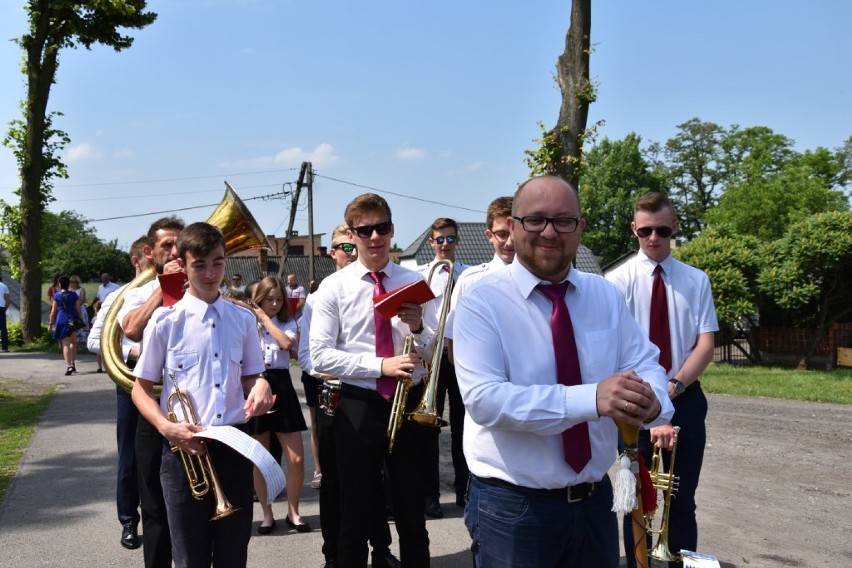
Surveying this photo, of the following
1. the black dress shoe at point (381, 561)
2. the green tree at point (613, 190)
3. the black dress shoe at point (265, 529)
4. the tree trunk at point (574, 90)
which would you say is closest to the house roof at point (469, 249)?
the green tree at point (613, 190)

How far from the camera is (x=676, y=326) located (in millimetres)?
4348

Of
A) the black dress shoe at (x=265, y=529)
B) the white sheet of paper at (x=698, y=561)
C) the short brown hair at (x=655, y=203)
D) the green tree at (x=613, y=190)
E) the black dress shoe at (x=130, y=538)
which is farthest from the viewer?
the green tree at (x=613, y=190)

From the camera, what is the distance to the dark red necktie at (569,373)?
8.45 ft

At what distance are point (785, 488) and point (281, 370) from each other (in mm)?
4640

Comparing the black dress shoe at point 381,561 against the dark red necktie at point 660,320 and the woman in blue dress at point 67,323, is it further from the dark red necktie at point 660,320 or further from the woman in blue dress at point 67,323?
the woman in blue dress at point 67,323

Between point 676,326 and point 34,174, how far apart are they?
22.0 meters

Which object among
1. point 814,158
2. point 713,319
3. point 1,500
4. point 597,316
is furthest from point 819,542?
point 814,158

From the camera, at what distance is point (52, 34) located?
2173 centimetres

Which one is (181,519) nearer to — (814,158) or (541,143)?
(541,143)

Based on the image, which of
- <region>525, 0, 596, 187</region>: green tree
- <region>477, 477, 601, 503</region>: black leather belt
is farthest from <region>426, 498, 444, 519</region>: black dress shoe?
<region>525, 0, 596, 187</region>: green tree

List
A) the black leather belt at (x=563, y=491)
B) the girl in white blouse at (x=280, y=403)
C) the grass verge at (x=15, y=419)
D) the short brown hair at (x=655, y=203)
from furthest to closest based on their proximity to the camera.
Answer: the grass verge at (x=15, y=419), the girl in white blouse at (x=280, y=403), the short brown hair at (x=655, y=203), the black leather belt at (x=563, y=491)

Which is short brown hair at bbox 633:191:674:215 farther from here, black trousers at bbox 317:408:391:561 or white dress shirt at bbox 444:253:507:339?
black trousers at bbox 317:408:391:561

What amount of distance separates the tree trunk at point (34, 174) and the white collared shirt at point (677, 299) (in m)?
21.1

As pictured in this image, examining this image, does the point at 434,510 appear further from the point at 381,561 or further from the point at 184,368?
the point at 184,368
